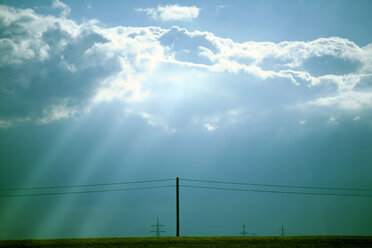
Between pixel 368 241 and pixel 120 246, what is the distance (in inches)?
1120

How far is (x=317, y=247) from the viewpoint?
37.8m

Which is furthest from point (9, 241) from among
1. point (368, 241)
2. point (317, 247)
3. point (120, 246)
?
point (368, 241)

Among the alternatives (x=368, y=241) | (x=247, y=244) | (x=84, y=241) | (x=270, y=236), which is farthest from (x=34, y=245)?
(x=368, y=241)

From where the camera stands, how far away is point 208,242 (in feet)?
124

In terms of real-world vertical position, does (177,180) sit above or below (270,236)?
above

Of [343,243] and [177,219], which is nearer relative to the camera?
[343,243]

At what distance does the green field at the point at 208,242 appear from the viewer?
36.6 meters

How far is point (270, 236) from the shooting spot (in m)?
41.1

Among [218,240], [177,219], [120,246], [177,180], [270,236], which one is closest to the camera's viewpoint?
[120,246]

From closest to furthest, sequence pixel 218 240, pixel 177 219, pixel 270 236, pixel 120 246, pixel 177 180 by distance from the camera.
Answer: pixel 120 246 < pixel 218 240 < pixel 270 236 < pixel 177 219 < pixel 177 180

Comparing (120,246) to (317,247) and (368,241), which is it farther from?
(368,241)

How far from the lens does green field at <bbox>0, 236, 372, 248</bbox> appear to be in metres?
36.6

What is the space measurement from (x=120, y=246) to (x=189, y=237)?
314 inches

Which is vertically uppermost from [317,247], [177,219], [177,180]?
[177,180]
